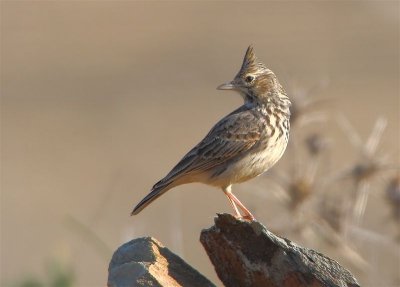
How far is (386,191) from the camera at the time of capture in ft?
29.0

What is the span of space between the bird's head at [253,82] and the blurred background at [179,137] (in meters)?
0.64

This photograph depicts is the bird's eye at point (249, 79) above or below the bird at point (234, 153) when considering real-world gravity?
above

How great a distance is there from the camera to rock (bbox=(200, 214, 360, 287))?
5125mm

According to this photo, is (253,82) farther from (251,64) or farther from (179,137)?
(179,137)

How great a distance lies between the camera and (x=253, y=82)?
7859 millimetres

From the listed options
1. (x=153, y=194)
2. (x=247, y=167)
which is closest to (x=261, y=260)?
(x=153, y=194)

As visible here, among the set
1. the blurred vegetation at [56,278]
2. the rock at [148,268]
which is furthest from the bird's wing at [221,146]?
the rock at [148,268]

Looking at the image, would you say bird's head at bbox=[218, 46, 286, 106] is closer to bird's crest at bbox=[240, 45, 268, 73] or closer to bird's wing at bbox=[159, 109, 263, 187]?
bird's crest at bbox=[240, 45, 268, 73]

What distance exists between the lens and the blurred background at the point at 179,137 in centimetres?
898

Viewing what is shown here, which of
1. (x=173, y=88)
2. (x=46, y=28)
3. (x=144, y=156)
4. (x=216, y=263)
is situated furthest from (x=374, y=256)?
(x=46, y=28)

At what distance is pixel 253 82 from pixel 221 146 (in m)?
0.64

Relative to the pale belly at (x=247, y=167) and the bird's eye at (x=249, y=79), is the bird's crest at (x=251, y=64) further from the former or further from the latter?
the pale belly at (x=247, y=167)

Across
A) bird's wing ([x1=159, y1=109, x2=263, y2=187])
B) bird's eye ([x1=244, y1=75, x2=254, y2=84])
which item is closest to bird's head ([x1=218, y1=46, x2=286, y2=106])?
bird's eye ([x1=244, y1=75, x2=254, y2=84])

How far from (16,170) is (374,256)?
463 inches
